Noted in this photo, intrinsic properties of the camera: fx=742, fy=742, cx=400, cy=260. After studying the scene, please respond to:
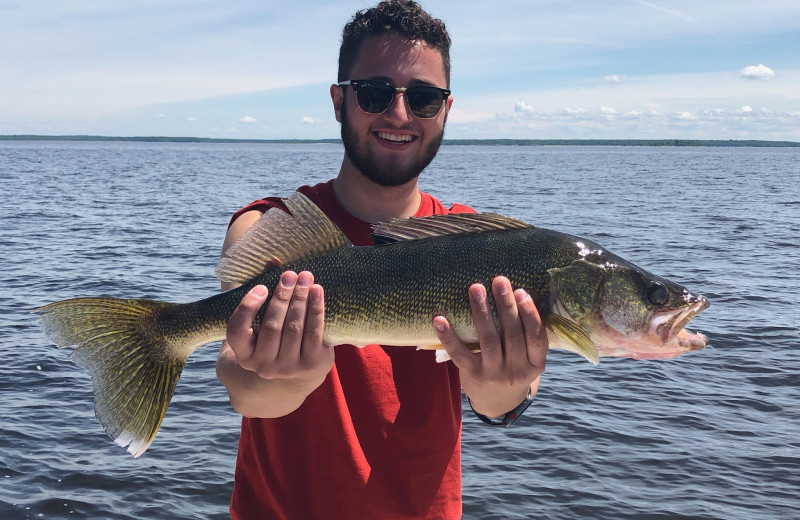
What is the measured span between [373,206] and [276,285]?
870 mm

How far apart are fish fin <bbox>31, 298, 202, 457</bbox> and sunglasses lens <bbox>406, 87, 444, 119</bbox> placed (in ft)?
5.17

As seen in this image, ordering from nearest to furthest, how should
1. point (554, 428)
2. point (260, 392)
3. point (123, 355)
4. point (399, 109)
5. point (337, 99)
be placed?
1. point (260, 392)
2. point (123, 355)
3. point (399, 109)
4. point (337, 99)
5. point (554, 428)

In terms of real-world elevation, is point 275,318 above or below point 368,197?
below

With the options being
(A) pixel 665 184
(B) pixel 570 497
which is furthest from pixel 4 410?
(A) pixel 665 184

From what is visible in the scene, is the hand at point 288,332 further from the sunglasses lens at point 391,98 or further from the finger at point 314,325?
the sunglasses lens at point 391,98

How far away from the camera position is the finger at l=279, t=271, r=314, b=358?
3119 mm

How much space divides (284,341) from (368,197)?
1.06m

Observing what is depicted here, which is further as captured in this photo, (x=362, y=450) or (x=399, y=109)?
(x=399, y=109)

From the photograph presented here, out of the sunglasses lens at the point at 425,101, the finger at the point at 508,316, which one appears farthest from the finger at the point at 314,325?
the sunglasses lens at the point at 425,101

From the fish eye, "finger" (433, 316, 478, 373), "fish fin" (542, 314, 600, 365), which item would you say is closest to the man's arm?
"finger" (433, 316, 478, 373)

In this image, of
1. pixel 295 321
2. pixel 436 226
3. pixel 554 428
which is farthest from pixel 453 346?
pixel 554 428

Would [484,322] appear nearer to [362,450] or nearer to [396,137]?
[362,450]

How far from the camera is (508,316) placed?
10.4ft

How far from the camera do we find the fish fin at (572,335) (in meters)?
3.23
